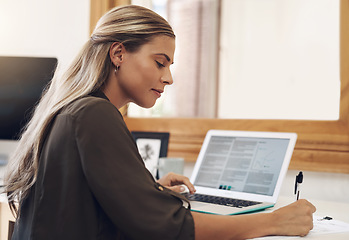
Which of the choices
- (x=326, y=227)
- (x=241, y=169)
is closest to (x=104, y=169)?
(x=326, y=227)

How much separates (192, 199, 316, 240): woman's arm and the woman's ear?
0.41m

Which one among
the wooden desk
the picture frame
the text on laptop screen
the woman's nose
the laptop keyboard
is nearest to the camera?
the woman's nose

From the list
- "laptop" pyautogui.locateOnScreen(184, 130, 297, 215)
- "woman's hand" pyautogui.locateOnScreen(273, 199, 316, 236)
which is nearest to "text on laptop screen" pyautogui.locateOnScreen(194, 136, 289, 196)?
"laptop" pyautogui.locateOnScreen(184, 130, 297, 215)

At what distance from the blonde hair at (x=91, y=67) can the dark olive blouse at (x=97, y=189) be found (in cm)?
10

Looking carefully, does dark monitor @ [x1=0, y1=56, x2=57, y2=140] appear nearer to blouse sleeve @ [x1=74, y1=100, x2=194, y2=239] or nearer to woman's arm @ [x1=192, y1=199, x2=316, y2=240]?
blouse sleeve @ [x1=74, y1=100, x2=194, y2=239]

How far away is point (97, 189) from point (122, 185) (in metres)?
0.05

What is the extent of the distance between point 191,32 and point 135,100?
273 cm

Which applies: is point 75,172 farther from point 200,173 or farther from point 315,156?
point 315,156

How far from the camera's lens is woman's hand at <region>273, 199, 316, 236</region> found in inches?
34.4

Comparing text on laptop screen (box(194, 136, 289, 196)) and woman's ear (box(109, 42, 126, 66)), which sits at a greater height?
woman's ear (box(109, 42, 126, 66))

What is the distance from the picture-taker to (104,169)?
751 mm

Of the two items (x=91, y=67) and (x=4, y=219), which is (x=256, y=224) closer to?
(x=91, y=67)

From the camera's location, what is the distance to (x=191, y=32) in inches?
144

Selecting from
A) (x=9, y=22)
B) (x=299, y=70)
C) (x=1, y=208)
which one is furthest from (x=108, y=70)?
(x=299, y=70)
